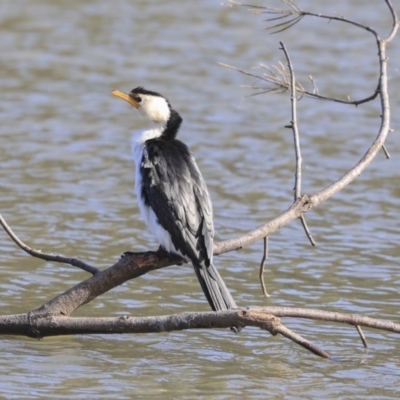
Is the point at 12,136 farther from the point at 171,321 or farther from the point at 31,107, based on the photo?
the point at 171,321

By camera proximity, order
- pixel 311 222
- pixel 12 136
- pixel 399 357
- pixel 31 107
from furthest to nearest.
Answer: pixel 31 107 → pixel 12 136 → pixel 311 222 → pixel 399 357

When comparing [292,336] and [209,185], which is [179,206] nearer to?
[292,336]

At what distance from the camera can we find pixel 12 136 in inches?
424

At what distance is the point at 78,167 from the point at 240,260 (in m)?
2.63

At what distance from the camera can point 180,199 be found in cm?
586

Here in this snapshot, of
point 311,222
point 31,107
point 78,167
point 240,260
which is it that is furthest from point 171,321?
point 31,107

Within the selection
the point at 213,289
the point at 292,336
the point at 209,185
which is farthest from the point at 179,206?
the point at 209,185

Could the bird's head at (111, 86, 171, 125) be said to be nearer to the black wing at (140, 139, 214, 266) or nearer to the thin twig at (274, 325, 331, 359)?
the black wing at (140, 139, 214, 266)

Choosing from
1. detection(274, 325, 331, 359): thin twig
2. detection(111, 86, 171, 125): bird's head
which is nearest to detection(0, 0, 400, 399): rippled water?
detection(274, 325, 331, 359): thin twig

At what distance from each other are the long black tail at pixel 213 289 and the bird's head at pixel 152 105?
1214mm

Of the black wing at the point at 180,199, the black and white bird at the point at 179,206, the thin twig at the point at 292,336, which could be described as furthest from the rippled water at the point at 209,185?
the black wing at the point at 180,199

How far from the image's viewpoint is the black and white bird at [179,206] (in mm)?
5688

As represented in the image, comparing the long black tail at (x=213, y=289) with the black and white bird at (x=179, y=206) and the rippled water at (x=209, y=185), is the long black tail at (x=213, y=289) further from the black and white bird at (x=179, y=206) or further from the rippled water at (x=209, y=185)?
the rippled water at (x=209, y=185)

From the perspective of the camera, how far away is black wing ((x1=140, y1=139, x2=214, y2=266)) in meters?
5.71
